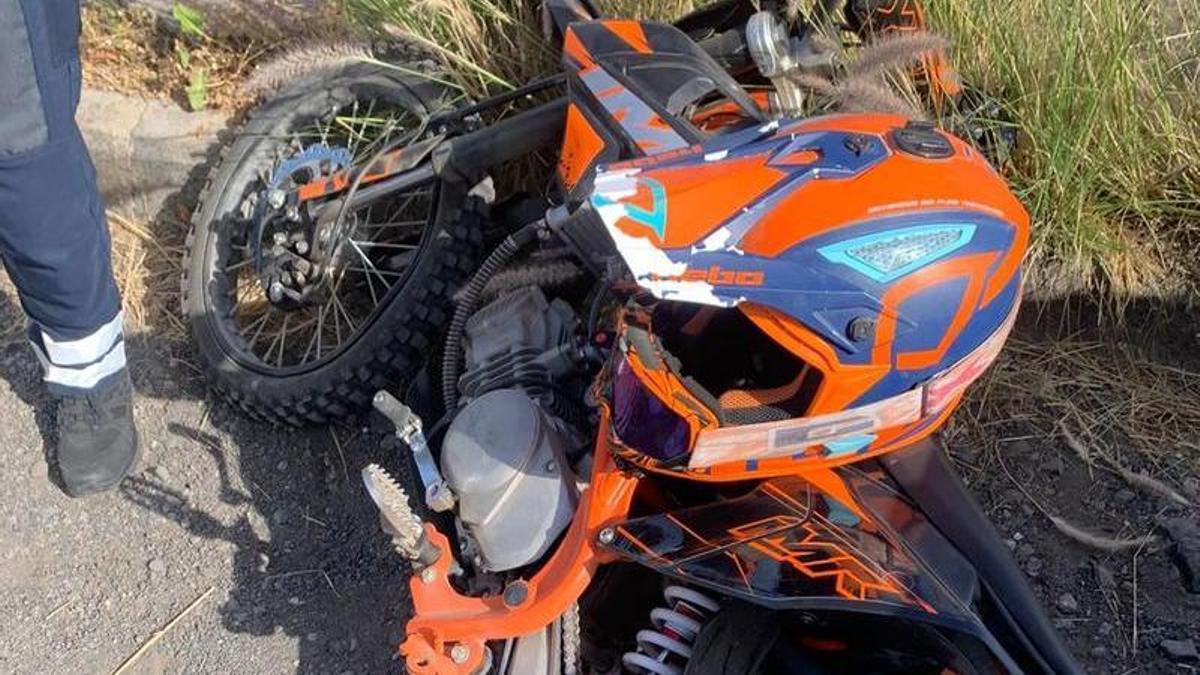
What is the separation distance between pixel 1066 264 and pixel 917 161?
40.6 inches

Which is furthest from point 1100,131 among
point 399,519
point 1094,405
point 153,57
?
point 153,57

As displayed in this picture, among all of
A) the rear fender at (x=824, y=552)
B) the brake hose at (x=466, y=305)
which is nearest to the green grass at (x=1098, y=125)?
the rear fender at (x=824, y=552)

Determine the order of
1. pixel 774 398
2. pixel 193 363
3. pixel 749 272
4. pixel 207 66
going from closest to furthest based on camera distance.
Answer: pixel 749 272 → pixel 774 398 → pixel 193 363 → pixel 207 66

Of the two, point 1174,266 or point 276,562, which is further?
point 276,562

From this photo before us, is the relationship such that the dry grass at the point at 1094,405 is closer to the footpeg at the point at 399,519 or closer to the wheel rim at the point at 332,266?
the footpeg at the point at 399,519

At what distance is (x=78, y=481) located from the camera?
368 cm

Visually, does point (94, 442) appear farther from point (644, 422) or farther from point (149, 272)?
point (644, 422)

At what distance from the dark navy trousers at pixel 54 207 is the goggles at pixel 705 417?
1619mm

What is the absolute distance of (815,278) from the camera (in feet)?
7.64

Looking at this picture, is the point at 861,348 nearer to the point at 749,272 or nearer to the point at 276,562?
the point at 749,272

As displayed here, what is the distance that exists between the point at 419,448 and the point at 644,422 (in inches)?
20.9

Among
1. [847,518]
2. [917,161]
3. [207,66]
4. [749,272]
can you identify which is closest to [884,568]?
[847,518]

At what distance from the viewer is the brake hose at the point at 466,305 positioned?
3.18 meters

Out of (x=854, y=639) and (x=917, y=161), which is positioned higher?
(x=917, y=161)
